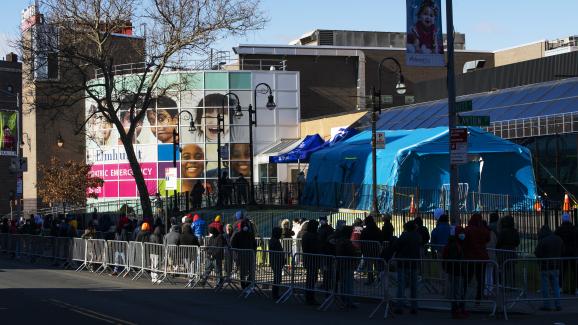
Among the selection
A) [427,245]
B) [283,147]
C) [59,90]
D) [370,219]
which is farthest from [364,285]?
[283,147]

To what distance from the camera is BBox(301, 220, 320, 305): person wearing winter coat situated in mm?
18297

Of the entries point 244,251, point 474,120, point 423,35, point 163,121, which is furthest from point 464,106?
point 163,121

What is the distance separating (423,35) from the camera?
19.1 metres

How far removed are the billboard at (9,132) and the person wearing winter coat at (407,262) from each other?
3857cm

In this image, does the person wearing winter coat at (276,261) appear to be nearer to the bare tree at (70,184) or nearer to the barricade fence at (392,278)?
the barricade fence at (392,278)

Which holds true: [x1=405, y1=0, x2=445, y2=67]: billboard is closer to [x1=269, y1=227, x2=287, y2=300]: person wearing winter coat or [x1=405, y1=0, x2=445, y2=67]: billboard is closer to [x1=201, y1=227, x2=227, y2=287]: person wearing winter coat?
[x1=269, y1=227, x2=287, y2=300]: person wearing winter coat

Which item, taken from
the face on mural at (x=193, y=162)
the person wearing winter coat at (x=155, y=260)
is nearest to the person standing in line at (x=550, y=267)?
the person wearing winter coat at (x=155, y=260)

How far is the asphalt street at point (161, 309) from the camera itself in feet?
51.8

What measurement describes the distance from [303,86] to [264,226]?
34.4m

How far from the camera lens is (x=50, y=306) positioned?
17938 millimetres

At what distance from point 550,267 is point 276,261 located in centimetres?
576

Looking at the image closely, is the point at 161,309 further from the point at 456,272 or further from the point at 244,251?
the point at 456,272

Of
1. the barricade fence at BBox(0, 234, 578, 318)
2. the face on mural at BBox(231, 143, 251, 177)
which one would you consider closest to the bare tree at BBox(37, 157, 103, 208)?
the face on mural at BBox(231, 143, 251, 177)

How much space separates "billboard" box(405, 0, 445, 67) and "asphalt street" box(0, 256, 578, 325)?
5.21 meters
